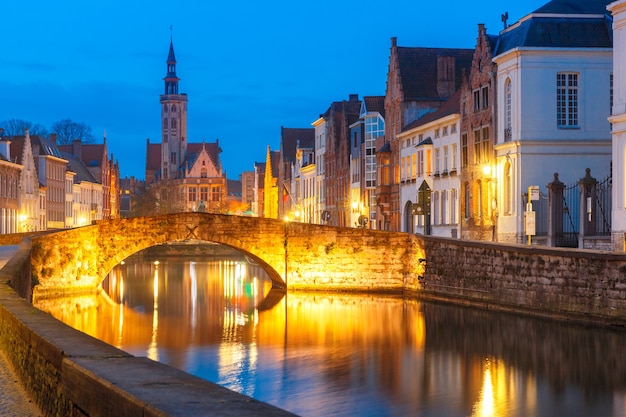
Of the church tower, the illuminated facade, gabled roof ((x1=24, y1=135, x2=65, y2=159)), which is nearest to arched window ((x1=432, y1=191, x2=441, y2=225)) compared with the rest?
gabled roof ((x1=24, y1=135, x2=65, y2=159))

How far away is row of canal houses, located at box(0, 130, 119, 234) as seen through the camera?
6938 cm

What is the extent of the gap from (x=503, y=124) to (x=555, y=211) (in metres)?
6.62

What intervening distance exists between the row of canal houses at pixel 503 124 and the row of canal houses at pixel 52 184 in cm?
2470

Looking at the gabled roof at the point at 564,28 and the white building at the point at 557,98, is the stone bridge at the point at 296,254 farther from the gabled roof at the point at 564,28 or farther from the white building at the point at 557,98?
the gabled roof at the point at 564,28

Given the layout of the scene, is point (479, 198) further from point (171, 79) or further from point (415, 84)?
point (171, 79)

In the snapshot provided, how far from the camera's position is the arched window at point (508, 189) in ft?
117

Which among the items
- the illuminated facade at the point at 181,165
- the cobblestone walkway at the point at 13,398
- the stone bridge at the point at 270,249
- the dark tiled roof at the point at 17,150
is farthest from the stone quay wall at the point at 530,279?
the illuminated facade at the point at 181,165

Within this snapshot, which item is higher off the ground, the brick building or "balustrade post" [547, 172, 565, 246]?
the brick building

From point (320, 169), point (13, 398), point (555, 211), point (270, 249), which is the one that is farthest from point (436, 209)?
point (13, 398)

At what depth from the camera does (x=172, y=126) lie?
484ft

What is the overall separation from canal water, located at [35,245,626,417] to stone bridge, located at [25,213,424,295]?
1019 millimetres

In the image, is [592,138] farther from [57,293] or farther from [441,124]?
[57,293]

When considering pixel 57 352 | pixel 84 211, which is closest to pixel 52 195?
pixel 84 211

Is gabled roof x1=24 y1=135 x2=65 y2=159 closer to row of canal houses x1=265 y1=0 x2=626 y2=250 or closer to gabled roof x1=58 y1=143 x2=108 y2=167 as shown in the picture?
gabled roof x1=58 y1=143 x2=108 y2=167
